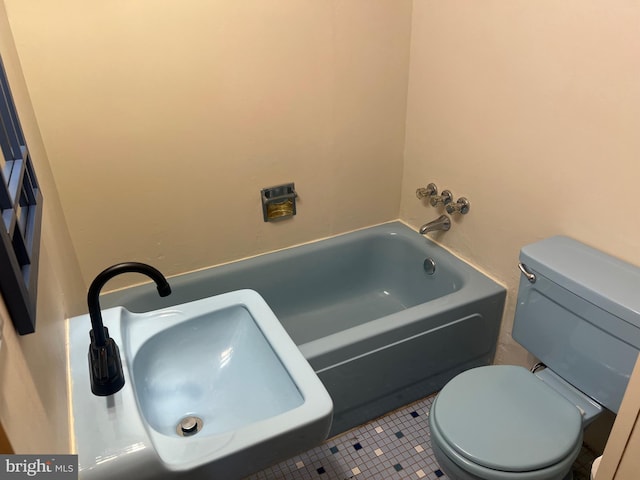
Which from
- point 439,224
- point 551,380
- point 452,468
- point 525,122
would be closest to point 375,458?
point 452,468

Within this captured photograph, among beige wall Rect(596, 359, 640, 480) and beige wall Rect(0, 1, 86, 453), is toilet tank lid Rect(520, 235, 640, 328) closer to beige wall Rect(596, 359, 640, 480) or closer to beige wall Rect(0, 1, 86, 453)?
beige wall Rect(596, 359, 640, 480)

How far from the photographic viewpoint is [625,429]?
73 cm

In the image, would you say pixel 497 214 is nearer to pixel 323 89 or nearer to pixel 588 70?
pixel 588 70

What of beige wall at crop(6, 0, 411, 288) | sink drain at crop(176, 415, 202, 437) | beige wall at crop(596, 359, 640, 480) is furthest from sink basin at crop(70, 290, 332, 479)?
beige wall at crop(6, 0, 411, 288)

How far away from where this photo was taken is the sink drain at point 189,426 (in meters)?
1.11

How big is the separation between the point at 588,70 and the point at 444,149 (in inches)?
27.1

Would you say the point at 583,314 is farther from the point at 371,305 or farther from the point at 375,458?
the point at 371,305

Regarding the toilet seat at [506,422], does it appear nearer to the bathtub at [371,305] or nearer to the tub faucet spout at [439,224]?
the bathtub at [371,305]

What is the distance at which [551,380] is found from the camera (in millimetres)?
1553

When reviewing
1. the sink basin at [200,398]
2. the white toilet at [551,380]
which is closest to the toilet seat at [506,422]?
the white toilet at [551,380]

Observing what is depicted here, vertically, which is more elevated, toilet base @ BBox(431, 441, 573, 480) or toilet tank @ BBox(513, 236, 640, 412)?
toilet tank @ BBox(513, 236, 640, 412)

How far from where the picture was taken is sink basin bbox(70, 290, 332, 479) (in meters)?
0.90

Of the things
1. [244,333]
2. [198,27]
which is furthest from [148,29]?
[244,333]

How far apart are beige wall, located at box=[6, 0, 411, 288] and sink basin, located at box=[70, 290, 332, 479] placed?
0.68m
